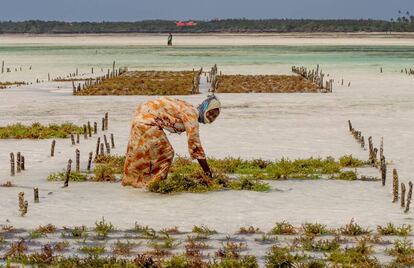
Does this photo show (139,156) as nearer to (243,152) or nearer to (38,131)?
(243,152)

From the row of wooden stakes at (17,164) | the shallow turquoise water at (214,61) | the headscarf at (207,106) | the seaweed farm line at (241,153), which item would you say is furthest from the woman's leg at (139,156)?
the shallow turquoise water at (214,61)

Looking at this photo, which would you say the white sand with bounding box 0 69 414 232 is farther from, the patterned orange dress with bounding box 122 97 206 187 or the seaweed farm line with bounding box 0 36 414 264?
the patterned orange dress with bounding box 122 97 206 187

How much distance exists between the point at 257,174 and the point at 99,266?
6.74 m

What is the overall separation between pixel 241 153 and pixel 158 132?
5585 mm

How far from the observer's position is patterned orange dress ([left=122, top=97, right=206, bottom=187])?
13.6 m

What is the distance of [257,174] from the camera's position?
1577 cm

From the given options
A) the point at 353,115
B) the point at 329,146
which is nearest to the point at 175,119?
the point at 329,146

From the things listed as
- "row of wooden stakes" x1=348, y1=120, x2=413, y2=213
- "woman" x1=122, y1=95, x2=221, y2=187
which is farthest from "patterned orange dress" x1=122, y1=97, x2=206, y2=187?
"row of wooden stakes" x1=348, y1=120, x2=413, y2=213

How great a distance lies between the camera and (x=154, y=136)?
1395cm

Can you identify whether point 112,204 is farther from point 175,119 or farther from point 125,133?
point 125,133

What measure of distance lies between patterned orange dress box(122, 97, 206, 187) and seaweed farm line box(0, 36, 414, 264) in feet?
1.21

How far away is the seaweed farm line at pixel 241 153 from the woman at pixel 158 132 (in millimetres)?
378

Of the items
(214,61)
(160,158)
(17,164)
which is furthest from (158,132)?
(214,61)

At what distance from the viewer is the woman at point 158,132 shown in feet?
43.9
